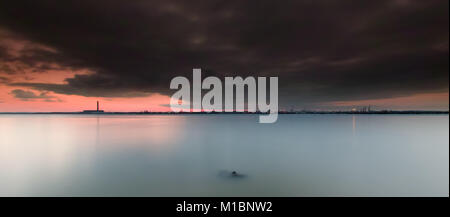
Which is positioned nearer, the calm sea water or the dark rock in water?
the calm sea water

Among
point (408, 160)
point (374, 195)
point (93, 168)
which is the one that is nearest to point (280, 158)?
point (374, 195)

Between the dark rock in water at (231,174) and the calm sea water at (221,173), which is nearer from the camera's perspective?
the calm sea water at (221,173)

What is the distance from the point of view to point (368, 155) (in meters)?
10.6

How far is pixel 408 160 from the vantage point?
31.4 feet

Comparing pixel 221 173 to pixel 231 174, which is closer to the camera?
pixel 231 174

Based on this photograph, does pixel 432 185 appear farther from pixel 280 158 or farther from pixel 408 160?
pixel 280 158

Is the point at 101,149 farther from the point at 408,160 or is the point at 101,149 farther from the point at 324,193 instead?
the point at 408,160

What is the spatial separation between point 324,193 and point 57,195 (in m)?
9.02

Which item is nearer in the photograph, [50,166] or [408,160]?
[50,166]

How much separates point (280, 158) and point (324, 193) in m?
3.72
